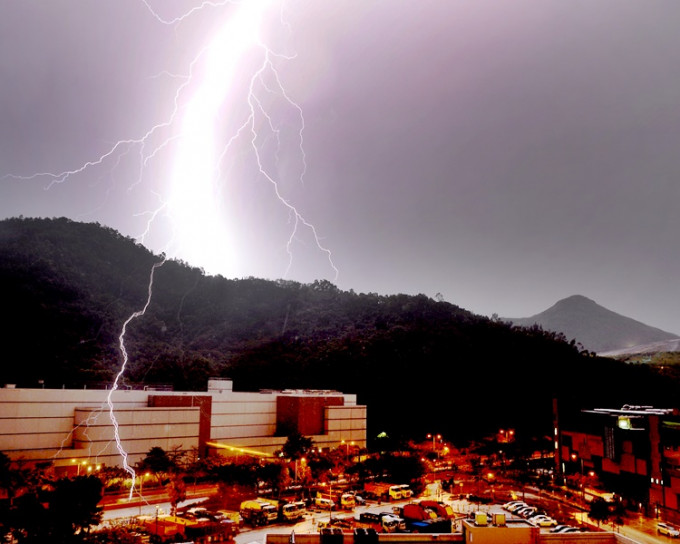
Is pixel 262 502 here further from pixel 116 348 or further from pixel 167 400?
pixel 116 348

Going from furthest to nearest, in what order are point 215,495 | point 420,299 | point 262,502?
1. point 420,299
2. point 215,495
3. point 262,502

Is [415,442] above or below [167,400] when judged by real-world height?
below

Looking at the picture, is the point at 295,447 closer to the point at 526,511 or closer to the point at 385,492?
the point at 385,492

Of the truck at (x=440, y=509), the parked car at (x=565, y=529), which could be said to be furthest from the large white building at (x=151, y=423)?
the parked car at (x=565, y=529)

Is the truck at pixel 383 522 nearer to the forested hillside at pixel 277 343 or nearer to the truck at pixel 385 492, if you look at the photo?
the truck at pixel 385 492

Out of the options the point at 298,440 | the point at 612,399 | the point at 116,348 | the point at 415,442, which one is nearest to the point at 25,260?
the point at 116,348

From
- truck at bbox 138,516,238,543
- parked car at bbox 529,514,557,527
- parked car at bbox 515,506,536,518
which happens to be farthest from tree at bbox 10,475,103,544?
parked car at bbox 515,506,536,518

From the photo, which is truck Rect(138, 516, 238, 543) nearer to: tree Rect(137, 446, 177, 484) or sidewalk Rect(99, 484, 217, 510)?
sidewalk Rect(99, 484, 217, 510)
